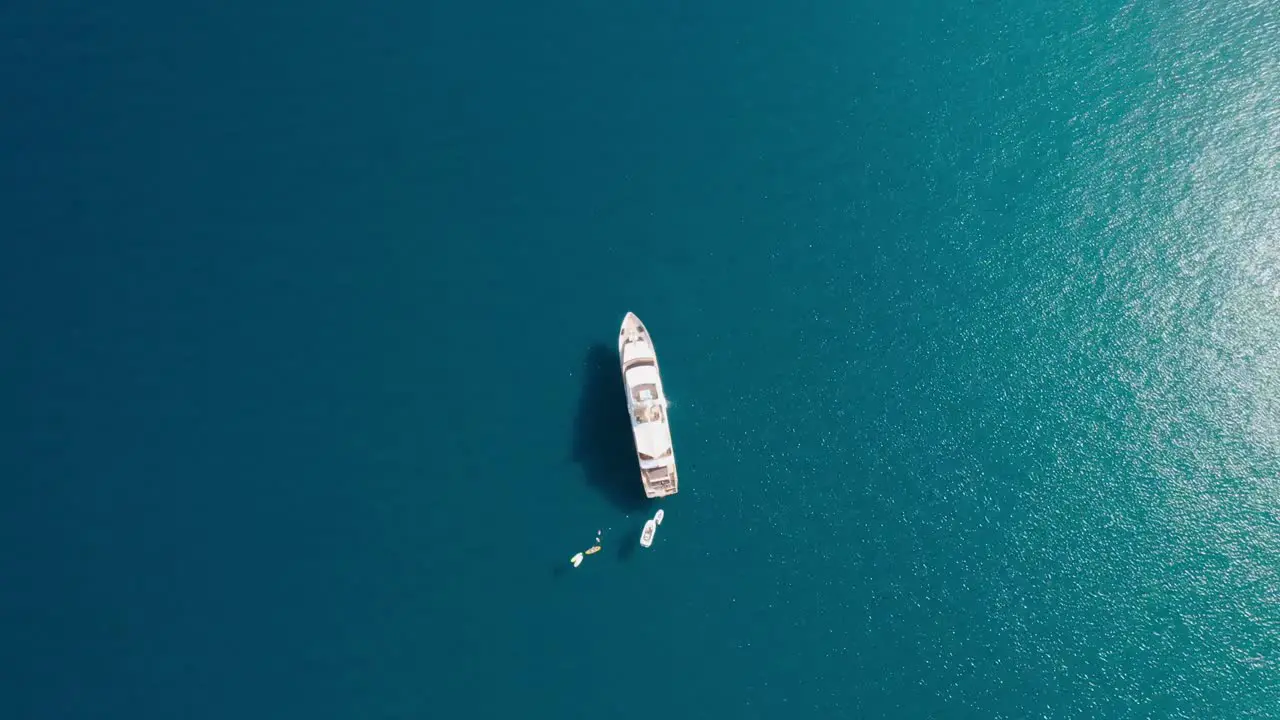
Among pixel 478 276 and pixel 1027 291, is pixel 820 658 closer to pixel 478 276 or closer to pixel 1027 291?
pixel 1027 291

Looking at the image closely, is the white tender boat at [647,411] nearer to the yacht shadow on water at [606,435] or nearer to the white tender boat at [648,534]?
the yacht shadow on water at [606,435]

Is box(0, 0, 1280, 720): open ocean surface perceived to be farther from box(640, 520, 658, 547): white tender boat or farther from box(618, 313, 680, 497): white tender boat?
box(618, 313, 680, 497): white tender boat

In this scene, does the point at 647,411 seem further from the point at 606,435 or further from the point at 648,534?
the point at 648,534

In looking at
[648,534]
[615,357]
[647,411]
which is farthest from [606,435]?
[648,534]

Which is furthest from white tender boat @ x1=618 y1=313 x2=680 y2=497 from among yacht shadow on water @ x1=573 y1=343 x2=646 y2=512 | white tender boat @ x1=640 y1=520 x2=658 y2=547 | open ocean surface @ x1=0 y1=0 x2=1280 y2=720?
white tender boat @ x1=640 y1=520 x2=658 y2=547

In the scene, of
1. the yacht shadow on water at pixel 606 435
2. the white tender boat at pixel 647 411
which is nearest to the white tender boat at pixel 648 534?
the yacht shadow on water at pixel 606 435

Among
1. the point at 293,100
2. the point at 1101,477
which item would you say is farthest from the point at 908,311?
the point at 293,100
